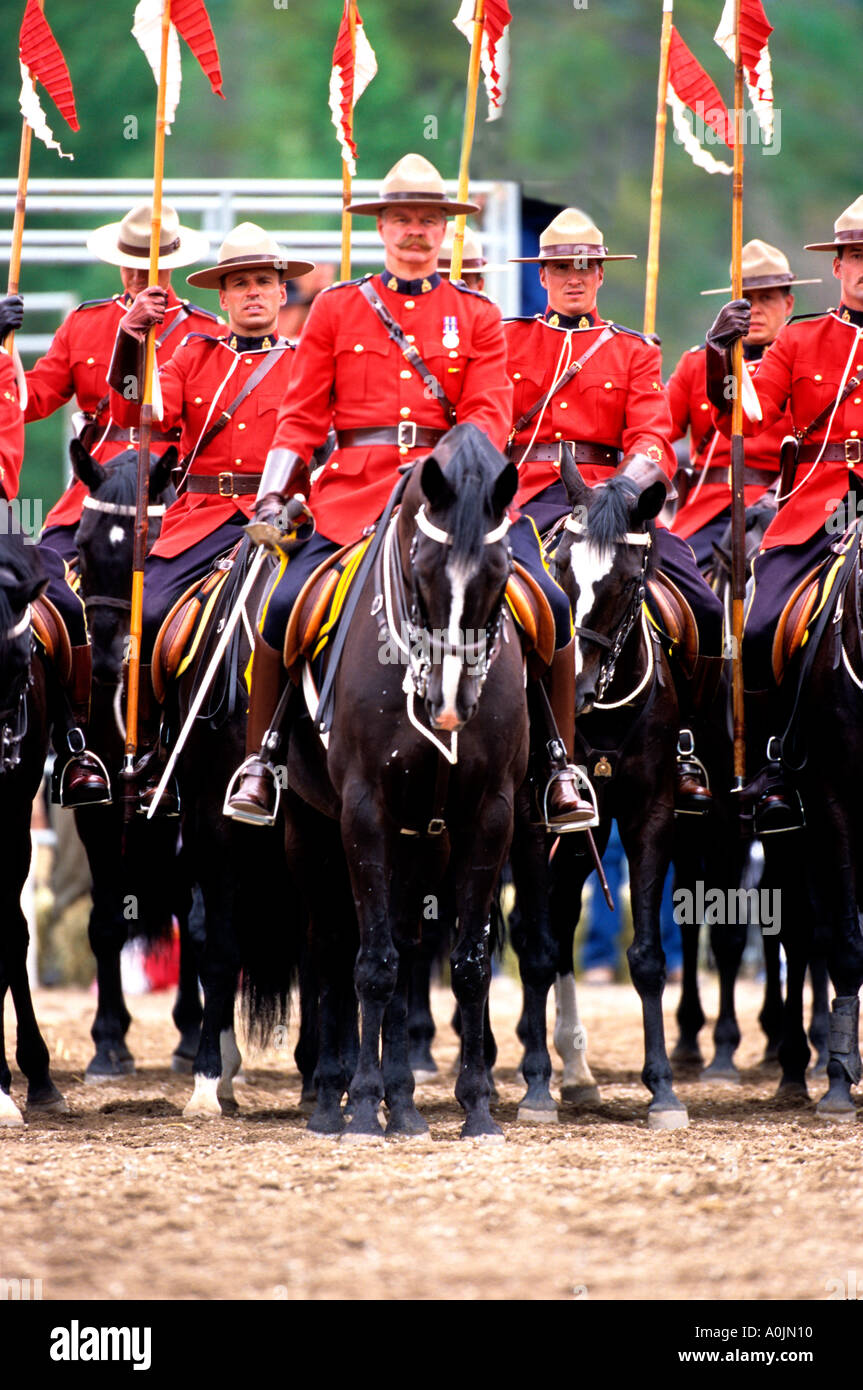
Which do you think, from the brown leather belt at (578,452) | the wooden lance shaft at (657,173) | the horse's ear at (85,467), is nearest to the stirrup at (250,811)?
the horse's ear at (85,467)

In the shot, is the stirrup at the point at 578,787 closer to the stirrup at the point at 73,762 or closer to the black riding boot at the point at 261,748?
the black riding boot at the point at 261,748

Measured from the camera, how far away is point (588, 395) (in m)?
9.66

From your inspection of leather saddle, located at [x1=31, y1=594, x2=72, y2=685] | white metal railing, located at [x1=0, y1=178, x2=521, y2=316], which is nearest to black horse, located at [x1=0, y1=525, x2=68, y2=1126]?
leather saddle, located at [x1=31, y1=594, x2=72, y2=685]

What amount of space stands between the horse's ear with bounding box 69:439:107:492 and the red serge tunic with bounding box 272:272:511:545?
186cm

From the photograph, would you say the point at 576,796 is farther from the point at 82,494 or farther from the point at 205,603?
the point at 82,494

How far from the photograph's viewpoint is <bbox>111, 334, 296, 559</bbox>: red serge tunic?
966 cm

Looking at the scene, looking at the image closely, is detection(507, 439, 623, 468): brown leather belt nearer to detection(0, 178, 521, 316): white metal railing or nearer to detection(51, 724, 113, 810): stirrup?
detection(51, 724, 113, 810): stirrup

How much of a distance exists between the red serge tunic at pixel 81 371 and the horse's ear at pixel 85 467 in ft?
2.25

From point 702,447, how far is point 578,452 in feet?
6.89

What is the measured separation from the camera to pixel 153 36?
9898 mm

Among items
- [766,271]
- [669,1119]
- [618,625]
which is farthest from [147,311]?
[669,1119]

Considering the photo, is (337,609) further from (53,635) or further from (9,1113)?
(9,1113)
